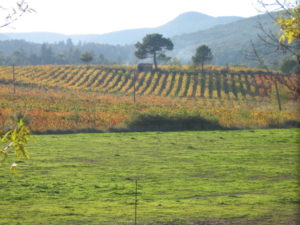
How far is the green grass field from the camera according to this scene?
10219 mm

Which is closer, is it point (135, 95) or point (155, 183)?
point (155, 183)

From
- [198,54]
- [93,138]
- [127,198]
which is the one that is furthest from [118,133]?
[198,54]

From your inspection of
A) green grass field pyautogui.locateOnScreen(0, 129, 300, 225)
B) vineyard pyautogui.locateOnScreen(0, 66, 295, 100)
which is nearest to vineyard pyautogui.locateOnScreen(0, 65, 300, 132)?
vineyard pyautogui.locateOnScreen(0, 66, 295, 100)

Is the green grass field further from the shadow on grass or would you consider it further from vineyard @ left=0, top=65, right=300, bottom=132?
vineyard @ left=0, top=65, right=300, bottom=132

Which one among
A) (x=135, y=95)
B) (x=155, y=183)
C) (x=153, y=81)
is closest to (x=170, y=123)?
(x=155, y=183)

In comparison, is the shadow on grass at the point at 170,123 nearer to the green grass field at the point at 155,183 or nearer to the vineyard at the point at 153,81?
the green grass field at the point at 155,183

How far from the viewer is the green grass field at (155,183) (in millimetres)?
10219

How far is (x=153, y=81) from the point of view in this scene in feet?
281

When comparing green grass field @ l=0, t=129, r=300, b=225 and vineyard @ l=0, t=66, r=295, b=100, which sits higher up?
vineyard @ l=0, t=66, r=295, b=100

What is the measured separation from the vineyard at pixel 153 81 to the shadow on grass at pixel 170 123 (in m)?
38.8

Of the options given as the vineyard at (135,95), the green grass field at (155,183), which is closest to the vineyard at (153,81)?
the vineyard at (135,95)

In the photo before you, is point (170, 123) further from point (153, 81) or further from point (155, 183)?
point (153, 81)

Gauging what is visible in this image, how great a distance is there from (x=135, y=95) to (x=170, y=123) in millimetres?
41580

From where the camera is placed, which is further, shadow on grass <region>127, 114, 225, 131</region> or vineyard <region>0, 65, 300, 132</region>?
vineyard <region>0, 65, 300, 132</region>
